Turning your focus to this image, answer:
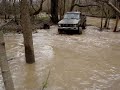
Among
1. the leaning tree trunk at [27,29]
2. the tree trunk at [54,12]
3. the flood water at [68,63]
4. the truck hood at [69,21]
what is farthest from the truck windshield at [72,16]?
the leaning tree trunk at [27,29]

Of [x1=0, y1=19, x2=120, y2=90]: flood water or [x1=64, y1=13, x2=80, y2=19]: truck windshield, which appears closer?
[x1=0, y1=19, x2=120, y2=90]: flood water

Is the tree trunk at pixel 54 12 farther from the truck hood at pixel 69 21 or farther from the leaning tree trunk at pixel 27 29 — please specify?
the leaning tree trunk at pixel 27 29

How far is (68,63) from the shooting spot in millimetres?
11672

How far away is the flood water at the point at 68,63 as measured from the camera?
909cm

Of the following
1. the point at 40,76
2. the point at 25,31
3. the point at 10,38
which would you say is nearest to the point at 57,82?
the point at 40,76

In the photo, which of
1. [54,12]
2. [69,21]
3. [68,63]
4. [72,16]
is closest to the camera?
[68,63]

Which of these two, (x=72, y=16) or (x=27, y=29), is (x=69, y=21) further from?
(x=27, y=29)

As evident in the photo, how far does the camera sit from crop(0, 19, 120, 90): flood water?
29.8ft

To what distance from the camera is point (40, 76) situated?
32.1ft

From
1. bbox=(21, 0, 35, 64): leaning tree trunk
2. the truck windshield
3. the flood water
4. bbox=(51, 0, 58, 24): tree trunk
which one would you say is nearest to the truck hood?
the truck windshield

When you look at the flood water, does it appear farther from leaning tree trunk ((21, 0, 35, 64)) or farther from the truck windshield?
the truck windshield

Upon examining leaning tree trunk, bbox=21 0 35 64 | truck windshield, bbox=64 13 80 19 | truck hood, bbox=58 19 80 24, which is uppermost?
leaning tree trunk, bbox=21 0 35 64

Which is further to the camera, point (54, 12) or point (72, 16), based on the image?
point (54, 12)

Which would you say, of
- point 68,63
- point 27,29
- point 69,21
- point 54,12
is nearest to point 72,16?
point 69,21
